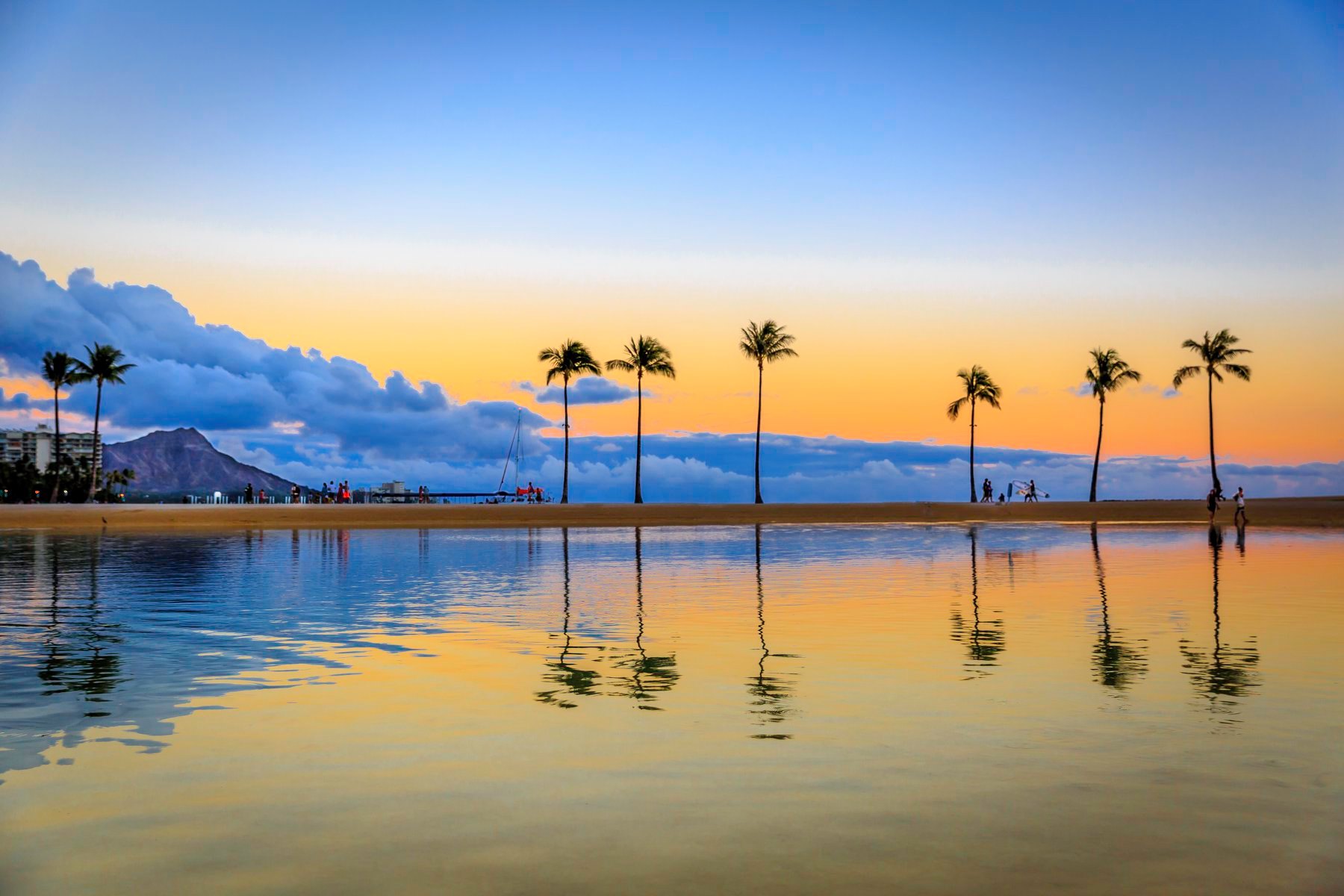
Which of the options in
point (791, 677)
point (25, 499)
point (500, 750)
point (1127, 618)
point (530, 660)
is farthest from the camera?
point (25, 499)

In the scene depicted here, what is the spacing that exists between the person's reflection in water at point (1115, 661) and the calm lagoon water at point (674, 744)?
2.7 inches

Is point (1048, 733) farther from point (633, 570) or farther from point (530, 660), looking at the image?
point (633, 570)

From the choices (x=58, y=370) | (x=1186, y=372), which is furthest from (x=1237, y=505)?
(x=58, y=370)

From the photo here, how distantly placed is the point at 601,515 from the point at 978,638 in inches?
2167

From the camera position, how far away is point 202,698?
437 inches

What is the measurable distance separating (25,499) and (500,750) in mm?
154425

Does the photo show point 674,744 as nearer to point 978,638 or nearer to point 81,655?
point 978,638

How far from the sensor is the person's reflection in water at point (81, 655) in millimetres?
11709

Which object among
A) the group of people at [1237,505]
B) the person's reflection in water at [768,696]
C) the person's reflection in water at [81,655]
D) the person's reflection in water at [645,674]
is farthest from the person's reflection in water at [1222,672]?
the group of people at [1237,505]

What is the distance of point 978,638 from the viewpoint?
50.0ft

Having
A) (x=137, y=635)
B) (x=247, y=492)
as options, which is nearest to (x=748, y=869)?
(x=137, y=635)

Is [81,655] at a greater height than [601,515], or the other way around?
[601,515]

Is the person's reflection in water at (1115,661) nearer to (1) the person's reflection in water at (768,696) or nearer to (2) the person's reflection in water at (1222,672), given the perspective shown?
(2) the person's reflection in water at (1222,672)

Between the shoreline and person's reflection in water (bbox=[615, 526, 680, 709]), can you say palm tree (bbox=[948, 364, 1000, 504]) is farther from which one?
person's reflection in water (bbox=[615, 526, 680, 709])
